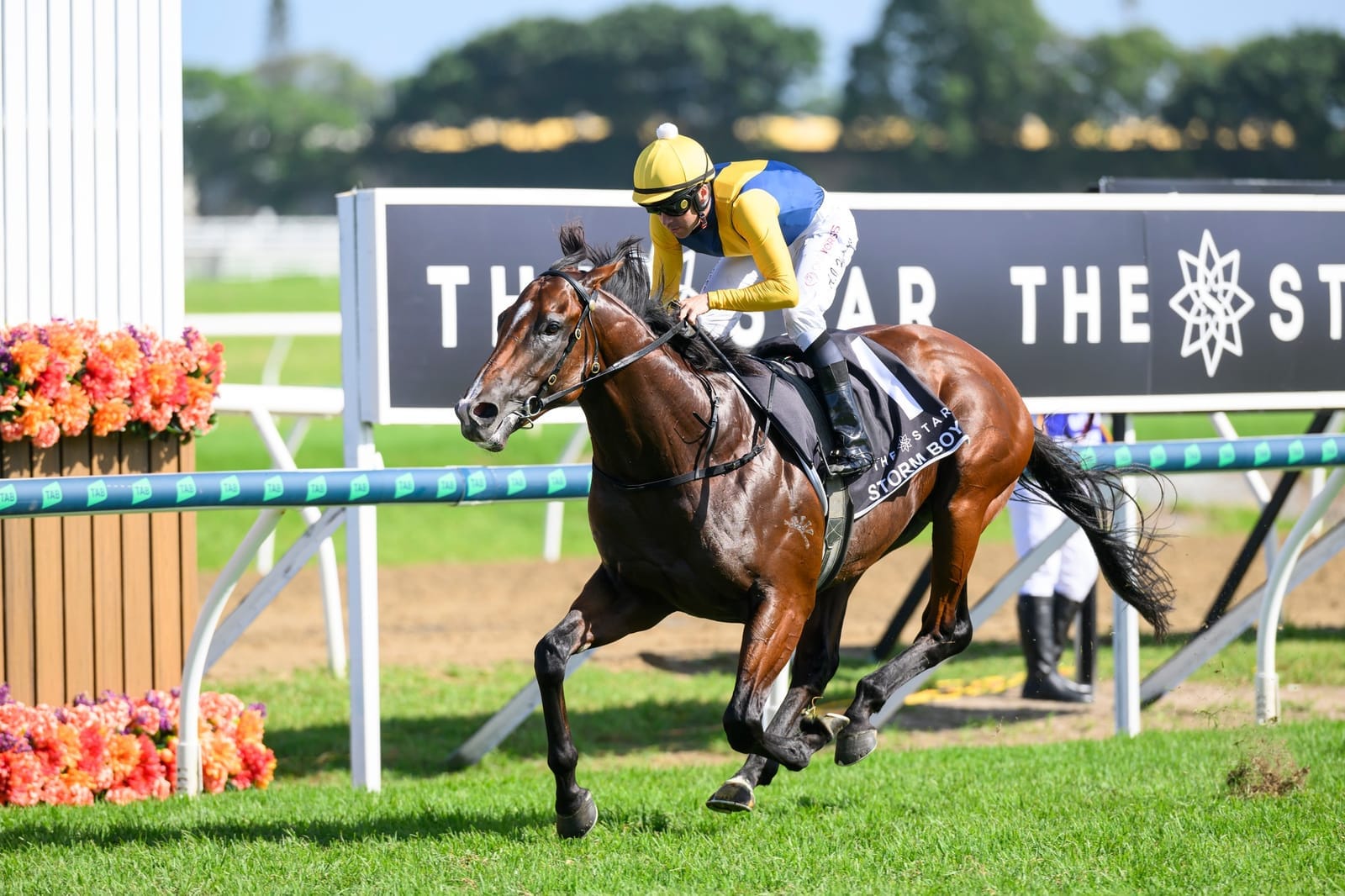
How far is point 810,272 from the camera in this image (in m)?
4.77

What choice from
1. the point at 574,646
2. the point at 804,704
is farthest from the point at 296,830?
the point at 804,704

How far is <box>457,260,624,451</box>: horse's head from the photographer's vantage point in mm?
3721

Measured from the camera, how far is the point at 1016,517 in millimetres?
7852

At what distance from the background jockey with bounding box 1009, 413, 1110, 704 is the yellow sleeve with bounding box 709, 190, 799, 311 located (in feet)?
10.8

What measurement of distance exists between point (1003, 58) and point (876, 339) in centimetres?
6913

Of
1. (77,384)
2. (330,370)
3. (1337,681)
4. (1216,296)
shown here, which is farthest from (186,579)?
(330,370)

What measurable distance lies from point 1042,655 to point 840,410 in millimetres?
3325

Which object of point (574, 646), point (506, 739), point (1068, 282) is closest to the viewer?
point (574, 646)

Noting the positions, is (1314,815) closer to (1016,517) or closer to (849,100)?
(1016,517)

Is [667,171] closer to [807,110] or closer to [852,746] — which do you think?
[852,746]

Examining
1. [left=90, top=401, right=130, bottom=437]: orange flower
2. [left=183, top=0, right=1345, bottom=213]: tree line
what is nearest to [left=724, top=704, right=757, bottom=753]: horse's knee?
[left=90, top=401, right=130, bottom=437]: orange flower

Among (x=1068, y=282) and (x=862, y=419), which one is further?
(x=1068, y=282)

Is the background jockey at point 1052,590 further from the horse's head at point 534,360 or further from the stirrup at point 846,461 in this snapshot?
the horse's head at point 534,360

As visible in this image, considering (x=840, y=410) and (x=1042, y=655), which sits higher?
(x=840, y=410)
